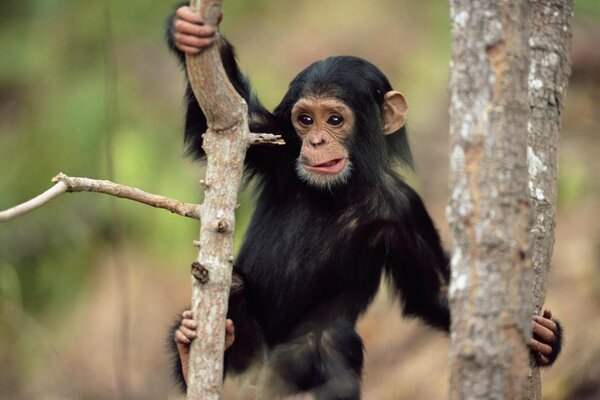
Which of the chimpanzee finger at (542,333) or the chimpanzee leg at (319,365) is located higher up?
the chimpanzee finger at (542,333)

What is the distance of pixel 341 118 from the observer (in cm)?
611

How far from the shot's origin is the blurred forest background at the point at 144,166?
408 inches

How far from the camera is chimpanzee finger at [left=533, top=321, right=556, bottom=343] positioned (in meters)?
5.37

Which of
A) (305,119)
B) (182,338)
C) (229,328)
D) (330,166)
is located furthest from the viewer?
(305,119)

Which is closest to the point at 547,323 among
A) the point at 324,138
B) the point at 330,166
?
the point at 330,166

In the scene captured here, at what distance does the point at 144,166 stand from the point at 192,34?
7717mm

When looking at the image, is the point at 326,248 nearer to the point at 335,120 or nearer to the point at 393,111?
the point at 335,120

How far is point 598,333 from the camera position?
338 inches

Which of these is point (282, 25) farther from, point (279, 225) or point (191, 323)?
point (191, 323)

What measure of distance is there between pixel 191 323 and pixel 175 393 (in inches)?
274

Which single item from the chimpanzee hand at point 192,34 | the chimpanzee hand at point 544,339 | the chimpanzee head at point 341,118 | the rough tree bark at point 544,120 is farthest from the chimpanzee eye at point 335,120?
the chimpanzee hand at point 192,34

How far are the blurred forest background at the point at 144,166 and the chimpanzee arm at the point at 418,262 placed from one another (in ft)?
10.3

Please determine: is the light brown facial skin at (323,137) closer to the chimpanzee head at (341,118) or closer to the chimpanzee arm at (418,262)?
the chimpanzee head at (341,118)

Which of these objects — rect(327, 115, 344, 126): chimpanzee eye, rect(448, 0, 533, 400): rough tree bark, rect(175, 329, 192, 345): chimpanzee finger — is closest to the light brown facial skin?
rect(327, 115, 344, 126): chimpanzee eye
